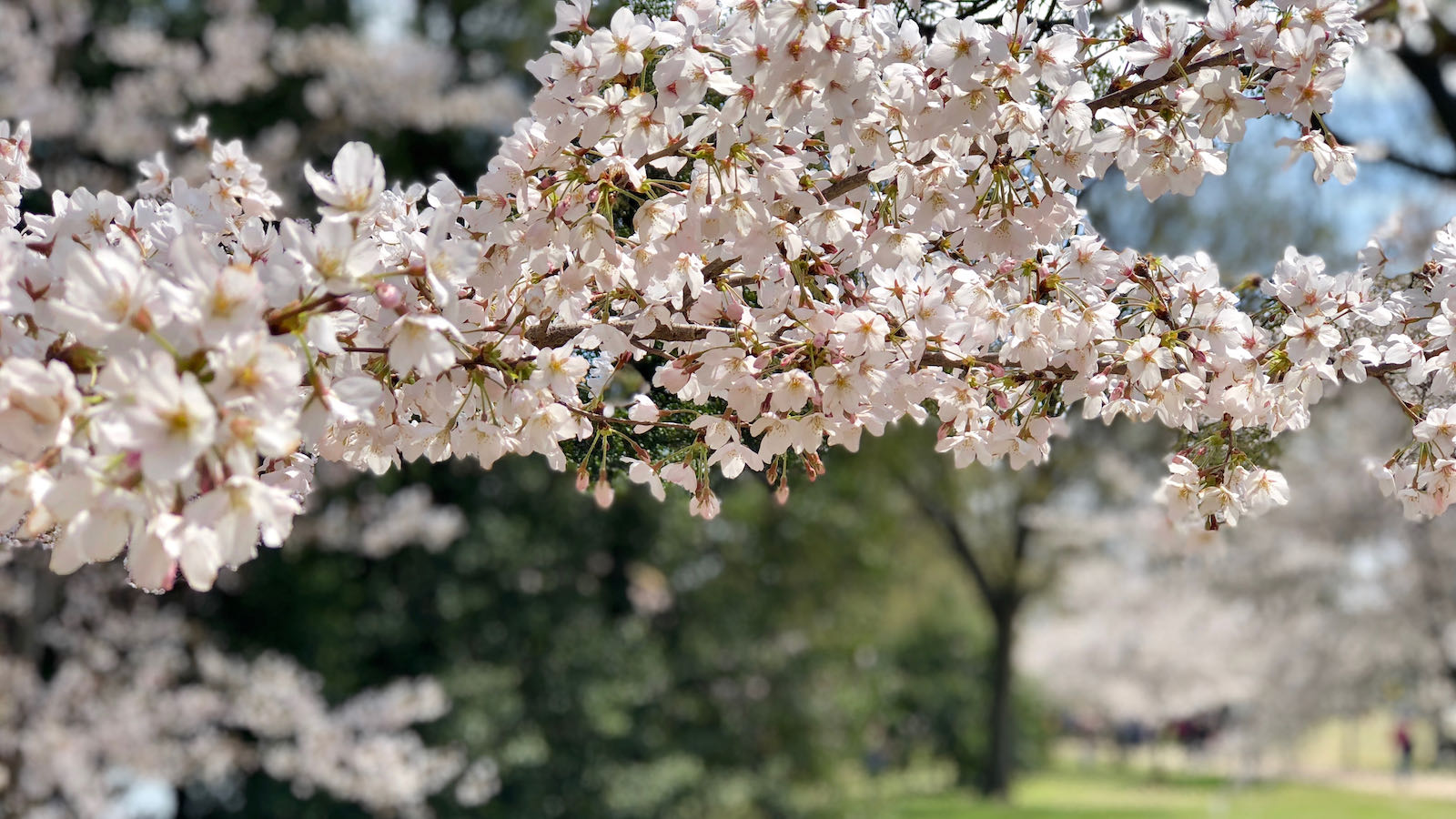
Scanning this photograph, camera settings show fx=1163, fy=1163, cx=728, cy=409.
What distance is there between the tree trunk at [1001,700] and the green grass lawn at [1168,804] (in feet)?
1.27

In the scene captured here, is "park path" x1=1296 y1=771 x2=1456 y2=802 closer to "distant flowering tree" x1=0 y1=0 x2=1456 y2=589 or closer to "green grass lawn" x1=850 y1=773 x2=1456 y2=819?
"green grass lawn" x1=850 y1=773 x2=1456 y2=819

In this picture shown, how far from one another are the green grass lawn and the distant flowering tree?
26.4 feet

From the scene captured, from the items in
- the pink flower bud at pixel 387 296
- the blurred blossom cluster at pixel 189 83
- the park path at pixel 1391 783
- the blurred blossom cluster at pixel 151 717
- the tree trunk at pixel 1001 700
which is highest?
the blurred blossom cluster at pixel 189 83

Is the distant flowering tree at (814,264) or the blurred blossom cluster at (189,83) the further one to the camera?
the blurred blossom cluster at (189,83)

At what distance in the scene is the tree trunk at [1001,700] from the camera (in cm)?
1369

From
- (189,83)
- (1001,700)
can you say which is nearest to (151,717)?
(189,83)

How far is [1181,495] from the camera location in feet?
5.19

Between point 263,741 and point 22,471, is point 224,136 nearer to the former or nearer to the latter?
point 263,741

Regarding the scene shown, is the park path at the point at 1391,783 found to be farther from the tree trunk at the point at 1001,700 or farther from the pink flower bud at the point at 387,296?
the pink flower bud at the point at 387,296

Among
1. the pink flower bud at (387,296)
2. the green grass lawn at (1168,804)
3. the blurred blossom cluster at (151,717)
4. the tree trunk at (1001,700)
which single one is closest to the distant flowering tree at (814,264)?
the pink flower bud at (387,296)

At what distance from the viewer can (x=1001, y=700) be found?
546 inches

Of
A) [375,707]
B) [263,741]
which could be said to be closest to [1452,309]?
[375,707]

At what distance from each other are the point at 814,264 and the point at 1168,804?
Answer: 16.2 m

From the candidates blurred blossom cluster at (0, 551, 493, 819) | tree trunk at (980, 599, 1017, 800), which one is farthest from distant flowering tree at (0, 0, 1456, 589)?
tree trunk at (980, 599, 1017, 800)
